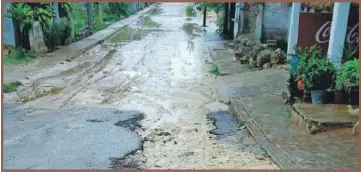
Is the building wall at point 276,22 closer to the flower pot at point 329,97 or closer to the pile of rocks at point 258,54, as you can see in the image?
the pile of rocks at point 258,54

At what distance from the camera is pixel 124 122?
24.0 ft

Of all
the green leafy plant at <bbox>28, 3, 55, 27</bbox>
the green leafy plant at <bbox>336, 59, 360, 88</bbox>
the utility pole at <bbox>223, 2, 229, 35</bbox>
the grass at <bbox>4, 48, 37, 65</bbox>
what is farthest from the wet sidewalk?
the utility pole at <bbox>223, 2, 229, 35</bbox>

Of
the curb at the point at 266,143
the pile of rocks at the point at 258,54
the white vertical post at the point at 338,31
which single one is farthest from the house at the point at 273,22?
the curb at the point at 266,143

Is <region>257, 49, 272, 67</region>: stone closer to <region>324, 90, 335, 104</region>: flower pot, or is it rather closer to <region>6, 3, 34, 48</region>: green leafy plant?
<region>324, 90, 335, 104</region>: flower pot

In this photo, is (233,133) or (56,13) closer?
(233,133)

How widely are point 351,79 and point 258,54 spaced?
5.95m

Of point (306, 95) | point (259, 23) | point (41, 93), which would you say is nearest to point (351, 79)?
point (306, 95)

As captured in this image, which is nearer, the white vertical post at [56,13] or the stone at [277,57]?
the stone at [277,57]

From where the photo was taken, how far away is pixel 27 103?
857 centimetres

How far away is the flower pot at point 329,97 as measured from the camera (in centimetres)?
667

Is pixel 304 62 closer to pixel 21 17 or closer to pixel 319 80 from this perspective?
pixel 319 80

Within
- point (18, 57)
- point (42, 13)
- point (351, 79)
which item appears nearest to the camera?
point (351, 79)

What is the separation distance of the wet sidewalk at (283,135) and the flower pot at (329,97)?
2.05 feet

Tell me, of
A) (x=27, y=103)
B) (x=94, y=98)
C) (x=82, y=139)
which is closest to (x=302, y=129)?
(x=82, y=139)
